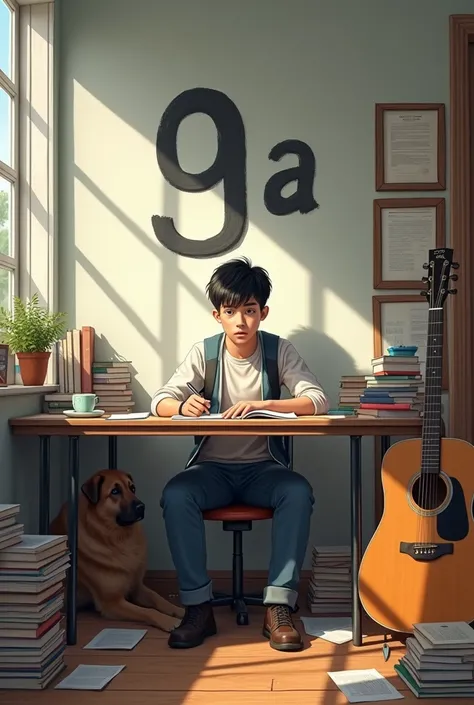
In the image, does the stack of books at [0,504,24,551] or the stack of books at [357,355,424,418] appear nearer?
the stack of books at [0,504,24,551]

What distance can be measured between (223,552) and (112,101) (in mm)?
1995

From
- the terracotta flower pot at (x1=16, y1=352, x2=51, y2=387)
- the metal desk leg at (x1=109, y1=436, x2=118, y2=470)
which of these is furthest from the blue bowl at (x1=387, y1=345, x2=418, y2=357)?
the terracotta flower pot at (x1=16, y1=352, x2=51, y2=387)

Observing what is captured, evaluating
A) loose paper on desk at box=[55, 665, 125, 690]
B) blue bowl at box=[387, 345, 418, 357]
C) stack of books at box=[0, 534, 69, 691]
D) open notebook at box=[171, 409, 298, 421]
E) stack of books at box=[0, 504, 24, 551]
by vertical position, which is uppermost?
blue bowl at box=[387, 345, 418, 357]

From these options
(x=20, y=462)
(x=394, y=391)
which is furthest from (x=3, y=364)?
(x=394, y=391)

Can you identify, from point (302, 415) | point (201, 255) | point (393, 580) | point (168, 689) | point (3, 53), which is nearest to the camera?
point (168, 689)

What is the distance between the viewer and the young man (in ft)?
9.46

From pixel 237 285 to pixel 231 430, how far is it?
61 cm

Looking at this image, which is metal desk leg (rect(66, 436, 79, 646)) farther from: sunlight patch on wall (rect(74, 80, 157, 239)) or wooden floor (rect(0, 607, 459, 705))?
sunlight patch on wall (rect(74, 80, 157, 239))

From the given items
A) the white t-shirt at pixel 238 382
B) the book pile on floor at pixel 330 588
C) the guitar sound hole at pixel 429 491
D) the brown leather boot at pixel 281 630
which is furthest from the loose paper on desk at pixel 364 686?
the white t-shirt at pixel 238 382

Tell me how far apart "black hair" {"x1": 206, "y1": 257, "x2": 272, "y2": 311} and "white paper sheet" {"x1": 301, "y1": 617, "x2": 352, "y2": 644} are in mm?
1179

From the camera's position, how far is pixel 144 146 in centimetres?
366

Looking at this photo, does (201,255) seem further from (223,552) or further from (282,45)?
(223,552)

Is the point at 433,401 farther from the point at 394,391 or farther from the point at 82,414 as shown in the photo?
the point at 82,414

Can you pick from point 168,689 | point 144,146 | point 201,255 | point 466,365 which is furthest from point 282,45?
point 168,689
